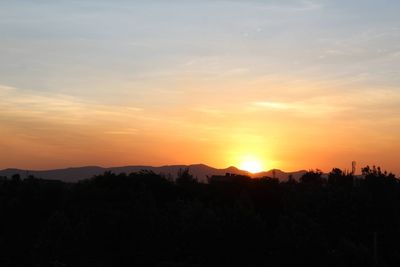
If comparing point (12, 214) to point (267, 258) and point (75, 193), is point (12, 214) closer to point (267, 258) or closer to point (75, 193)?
point (75, 193)

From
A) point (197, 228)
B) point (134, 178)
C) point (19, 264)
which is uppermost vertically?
point (134, 178)

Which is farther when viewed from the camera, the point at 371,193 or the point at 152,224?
the point at 371,193

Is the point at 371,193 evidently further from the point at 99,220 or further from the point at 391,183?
the point at 99,220

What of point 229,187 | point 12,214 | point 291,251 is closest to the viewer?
point 291,251

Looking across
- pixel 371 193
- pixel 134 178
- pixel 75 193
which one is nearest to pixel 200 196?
pixel 134 178

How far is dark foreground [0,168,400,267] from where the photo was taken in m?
23.9

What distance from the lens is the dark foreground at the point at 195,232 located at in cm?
2389

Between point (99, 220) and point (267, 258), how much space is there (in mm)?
6846

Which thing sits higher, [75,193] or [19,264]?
[75,193]

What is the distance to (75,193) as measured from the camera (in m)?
32.5

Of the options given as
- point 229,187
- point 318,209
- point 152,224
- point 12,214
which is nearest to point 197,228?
point 152,224

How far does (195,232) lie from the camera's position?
25062 millimetres

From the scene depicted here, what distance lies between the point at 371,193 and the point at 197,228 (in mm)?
10540

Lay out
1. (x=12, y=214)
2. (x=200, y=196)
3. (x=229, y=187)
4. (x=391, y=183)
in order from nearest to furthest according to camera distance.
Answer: (x=12, y=214), (x=391, y=183), (x=200, y=196), (x=229, y=187)
